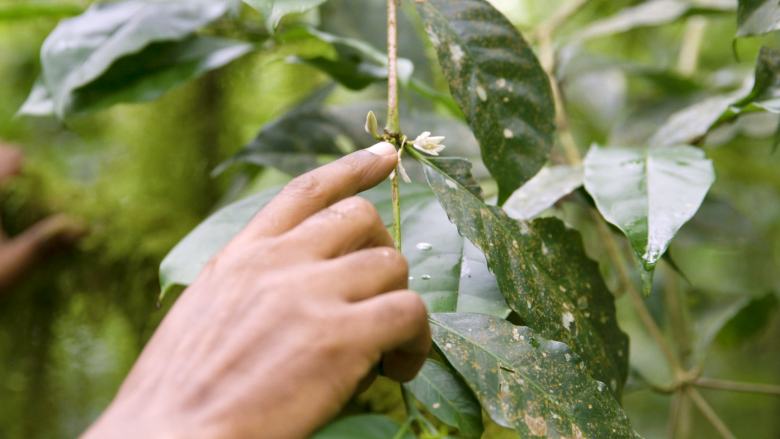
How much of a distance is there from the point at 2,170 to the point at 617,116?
1422mm

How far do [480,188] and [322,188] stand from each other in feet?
0.53

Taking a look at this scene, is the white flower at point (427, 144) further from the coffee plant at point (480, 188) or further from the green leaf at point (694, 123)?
the green leaf at point (694, 123)

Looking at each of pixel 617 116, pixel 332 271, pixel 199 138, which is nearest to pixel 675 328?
pixel 617 116

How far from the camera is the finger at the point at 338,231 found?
1.12 ft

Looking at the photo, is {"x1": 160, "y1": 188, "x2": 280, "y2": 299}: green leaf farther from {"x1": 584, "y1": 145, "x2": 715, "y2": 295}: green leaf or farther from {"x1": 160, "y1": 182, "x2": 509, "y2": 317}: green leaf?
{"x1": 584, "y1": 145, "x2": 715, "y2": 295}: green leaf

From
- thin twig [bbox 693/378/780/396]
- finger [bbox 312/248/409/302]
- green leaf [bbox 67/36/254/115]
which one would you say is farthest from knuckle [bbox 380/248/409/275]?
thin twig [bbox 693/378/780/396]

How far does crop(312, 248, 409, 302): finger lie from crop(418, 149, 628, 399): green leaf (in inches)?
3.2

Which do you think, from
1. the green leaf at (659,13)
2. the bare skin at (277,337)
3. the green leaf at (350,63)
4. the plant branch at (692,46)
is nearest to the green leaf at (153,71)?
the green leaf at (350,63)

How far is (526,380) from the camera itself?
39 centimetres

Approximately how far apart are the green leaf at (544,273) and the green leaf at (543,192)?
62 mm

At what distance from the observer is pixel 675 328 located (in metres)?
1.10

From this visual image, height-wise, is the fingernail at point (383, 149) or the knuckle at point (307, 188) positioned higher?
the fingernail at point (383, 149)

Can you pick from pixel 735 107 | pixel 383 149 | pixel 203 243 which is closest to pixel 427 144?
pixel 383 149

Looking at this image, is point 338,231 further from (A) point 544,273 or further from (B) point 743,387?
(B) point 743,387
